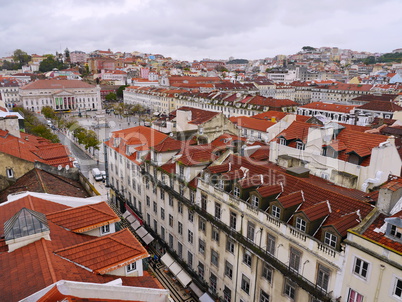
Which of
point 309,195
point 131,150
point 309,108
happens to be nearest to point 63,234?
point 309,195

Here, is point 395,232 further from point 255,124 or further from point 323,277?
point 255,124

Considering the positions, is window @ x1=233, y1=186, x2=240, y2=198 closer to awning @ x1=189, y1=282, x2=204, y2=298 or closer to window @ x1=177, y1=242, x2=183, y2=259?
awning @ x1=189, y1=282, x2=204, y2=298

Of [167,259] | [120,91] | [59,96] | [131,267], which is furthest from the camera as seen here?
[120,91]

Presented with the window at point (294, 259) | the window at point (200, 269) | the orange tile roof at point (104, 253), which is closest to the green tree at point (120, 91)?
the window at point (200, 269)

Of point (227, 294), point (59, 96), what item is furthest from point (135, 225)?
point (59, 96)

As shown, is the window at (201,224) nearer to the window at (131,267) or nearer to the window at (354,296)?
the window at (131,267)

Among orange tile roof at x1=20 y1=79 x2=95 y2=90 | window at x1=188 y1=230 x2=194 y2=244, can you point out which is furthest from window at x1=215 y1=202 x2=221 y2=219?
orange tile roof at x1=20 y1=79 x2=95 y2=90
